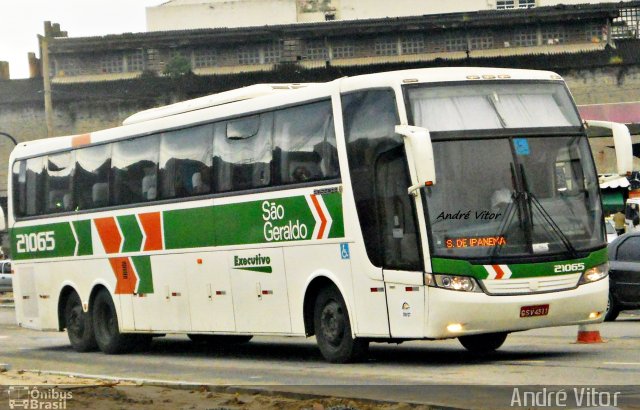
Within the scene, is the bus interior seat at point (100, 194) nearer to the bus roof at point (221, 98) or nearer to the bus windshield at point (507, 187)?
the bus roof at point (221, 98)

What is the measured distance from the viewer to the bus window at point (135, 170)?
2075cm

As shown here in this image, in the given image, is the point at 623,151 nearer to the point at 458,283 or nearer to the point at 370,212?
the point at 458,283

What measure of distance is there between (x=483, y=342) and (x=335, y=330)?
2.13 meters

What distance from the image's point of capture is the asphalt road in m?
12.8

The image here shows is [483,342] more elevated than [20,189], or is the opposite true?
[20,189]

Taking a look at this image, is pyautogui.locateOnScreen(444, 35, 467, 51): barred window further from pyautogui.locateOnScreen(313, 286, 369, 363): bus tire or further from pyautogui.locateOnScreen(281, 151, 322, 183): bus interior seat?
pyautogui.locateOnScreen(313, 286, 369, 363): bus tire

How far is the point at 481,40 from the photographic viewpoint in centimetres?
7588

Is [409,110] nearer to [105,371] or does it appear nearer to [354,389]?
[354,389]

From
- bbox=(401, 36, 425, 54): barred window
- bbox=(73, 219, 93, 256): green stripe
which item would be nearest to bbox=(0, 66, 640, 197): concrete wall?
bbox=(401, 36, 425, 54): barred window

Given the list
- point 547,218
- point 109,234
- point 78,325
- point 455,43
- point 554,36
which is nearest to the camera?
point 547,218

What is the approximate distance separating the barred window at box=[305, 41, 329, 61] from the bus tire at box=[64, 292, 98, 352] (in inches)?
2134

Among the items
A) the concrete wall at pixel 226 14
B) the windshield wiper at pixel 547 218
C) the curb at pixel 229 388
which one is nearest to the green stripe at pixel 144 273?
the curb at pixel 229 388

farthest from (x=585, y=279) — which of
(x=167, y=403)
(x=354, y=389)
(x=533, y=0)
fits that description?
(x=533, y=0)
